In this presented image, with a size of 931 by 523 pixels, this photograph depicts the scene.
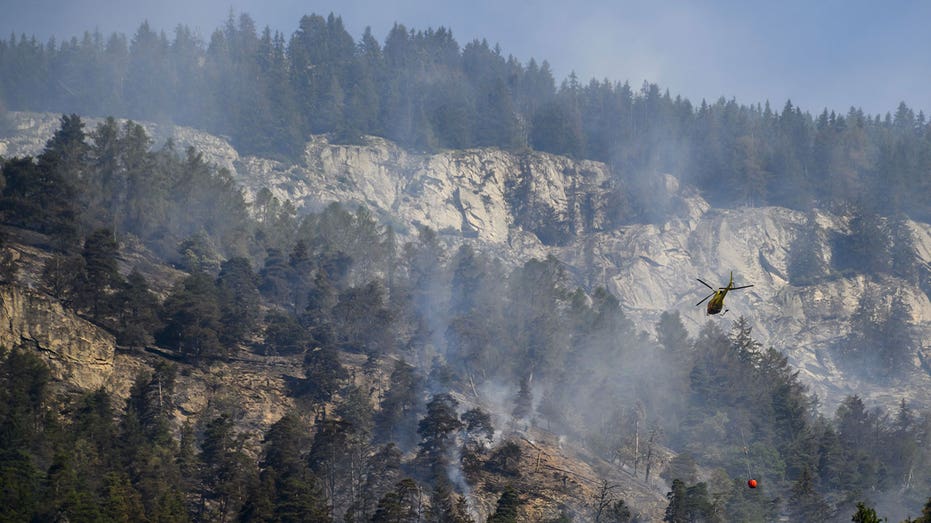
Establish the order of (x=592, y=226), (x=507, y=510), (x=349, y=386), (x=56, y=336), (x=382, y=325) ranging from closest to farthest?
(x=507, y=510) → (x=56, y=336) → (x=349, y=386) → (x=382, y=325) → (x=592, y=226)

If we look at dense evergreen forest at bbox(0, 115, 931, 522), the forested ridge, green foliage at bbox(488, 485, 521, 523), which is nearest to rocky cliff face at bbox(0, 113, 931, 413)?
the forested ridge

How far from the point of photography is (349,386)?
78062 mm

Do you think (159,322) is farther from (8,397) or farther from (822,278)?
(822,278)

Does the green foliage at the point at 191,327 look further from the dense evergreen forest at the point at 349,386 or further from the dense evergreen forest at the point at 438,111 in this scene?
the dense evergreen forest at the point at 438,111

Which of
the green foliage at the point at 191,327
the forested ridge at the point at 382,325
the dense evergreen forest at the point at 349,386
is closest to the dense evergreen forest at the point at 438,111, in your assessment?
the forested ridge at the point at 382,325

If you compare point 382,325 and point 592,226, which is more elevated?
point 592,226

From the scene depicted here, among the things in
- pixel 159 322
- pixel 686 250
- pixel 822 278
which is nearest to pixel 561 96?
pixel 686 250

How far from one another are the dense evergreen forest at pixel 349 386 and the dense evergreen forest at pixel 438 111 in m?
31.5

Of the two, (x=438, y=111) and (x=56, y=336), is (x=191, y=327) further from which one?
(x=438, y=111)

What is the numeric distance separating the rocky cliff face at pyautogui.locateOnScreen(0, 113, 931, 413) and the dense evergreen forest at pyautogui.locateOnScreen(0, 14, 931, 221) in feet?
12.0

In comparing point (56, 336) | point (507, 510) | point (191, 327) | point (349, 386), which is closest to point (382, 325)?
point (349, 386)

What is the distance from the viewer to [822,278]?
13375 cm

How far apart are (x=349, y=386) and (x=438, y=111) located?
81.0m

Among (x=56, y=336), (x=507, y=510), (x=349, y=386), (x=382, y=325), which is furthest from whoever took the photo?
(x=382, y=325)
